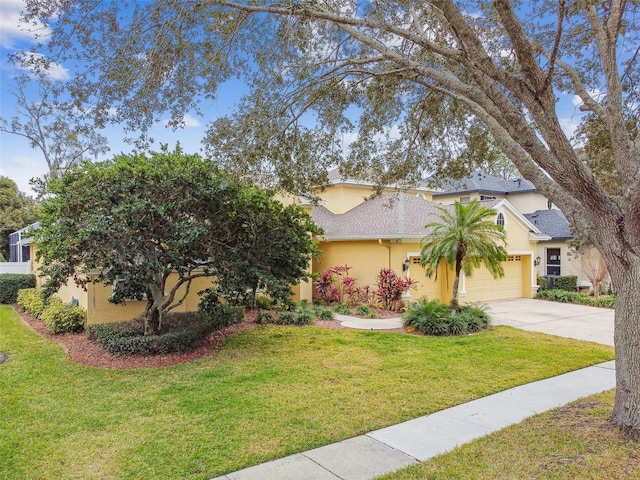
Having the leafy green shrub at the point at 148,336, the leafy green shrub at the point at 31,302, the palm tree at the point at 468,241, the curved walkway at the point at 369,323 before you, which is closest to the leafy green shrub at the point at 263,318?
the leafy green shrub at the point at 148,336

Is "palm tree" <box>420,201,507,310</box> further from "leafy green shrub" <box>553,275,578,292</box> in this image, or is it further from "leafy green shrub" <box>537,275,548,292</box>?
"leafy green shrub" <box>553,275,578,292</box>

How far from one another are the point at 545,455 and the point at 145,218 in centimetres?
728

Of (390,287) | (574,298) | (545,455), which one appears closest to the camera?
(545,455)

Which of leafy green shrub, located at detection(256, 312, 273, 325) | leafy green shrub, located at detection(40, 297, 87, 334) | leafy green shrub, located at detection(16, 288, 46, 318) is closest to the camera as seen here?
leafy green shrub, located at detection(40, 297, 87, 334)

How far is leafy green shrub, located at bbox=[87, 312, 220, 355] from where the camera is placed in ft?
29.1

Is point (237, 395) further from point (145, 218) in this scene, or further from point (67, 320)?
point (67, 320)

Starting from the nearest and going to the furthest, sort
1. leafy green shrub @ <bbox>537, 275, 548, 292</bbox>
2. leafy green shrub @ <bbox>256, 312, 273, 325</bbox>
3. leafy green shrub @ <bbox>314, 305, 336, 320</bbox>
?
leafy green shrub @ <bbox>256, 312, 273, 325</bbox> < leafy green shrub @ <bbox>314, 305, 336, 320</bbox> < leafy green shrub @ <bbox>537, 275, 548, 292</bbox>

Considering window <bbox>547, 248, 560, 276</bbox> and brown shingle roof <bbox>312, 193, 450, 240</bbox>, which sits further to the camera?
window <bbox>547, 248, 560, 276</bbox>

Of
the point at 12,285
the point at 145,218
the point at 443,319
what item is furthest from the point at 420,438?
the point at 12,285

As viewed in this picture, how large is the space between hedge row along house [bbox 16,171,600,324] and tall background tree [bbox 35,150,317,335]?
341 centimetres

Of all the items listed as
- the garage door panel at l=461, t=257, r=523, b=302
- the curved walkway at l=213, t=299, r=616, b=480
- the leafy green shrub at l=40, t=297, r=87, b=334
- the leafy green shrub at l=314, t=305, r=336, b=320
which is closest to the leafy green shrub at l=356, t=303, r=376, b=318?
the leafy green shrub at l=314, t=305, r=336, b=320

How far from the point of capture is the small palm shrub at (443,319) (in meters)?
11.1

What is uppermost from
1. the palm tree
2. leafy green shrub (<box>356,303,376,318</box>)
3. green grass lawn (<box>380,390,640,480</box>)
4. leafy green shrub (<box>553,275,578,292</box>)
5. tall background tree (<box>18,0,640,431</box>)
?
tall background tree (<box>18,0,640,431</box>)

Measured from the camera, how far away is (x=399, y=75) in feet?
25.3
